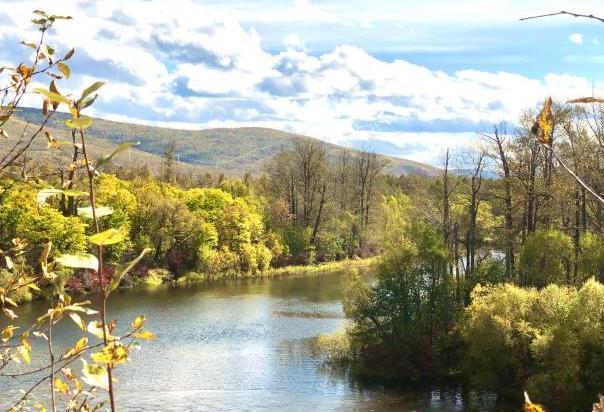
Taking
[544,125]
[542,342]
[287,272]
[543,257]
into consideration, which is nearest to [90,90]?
[544,125]

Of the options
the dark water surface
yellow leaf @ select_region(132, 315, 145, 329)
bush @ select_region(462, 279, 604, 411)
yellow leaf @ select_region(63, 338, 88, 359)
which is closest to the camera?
yellow leaf @ select_region(132, 315, 145, 329)

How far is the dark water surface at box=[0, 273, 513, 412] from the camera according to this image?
21.1 metres

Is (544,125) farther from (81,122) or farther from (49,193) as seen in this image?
(49,193)

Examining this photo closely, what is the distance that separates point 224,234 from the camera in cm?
5278

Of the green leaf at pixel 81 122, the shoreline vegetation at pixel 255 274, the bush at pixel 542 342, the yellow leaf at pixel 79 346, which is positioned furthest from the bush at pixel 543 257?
the green leaf at pixel 81 122

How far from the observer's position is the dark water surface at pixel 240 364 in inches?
829

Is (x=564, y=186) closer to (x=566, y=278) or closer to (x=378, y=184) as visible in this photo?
(x=566, y=278)

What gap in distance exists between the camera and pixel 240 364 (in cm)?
2523

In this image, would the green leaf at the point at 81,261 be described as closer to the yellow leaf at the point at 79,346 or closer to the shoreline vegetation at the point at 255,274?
the yellow leaf at the point at 79,346

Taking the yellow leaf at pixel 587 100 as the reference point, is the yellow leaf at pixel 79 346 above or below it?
below

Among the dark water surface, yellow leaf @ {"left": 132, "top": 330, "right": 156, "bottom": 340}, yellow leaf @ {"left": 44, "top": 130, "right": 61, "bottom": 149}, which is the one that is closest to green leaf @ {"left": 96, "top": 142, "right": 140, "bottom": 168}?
yellow leaf @ {"left": 132, "top": 330, "right": 156, "bottom": 340}

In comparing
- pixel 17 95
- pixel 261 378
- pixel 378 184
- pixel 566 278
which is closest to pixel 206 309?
pixel 261 378

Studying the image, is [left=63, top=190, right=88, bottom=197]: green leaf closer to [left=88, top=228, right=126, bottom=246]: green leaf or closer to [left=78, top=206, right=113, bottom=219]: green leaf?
[left=78, top=206, right=113, bottom=219]: green leaf

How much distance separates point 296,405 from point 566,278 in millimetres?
11791
